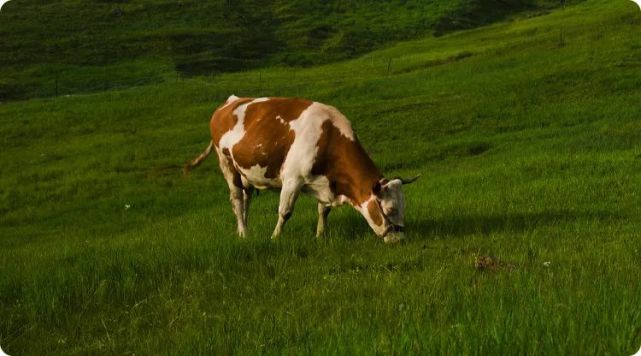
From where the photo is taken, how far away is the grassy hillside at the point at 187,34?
66.2 metres

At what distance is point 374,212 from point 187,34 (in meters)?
77.8

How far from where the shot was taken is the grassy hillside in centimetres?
6625

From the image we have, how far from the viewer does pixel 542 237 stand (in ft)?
31.1

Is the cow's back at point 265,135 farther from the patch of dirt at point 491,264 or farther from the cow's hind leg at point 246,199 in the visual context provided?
the patch of dirt at point 491,264

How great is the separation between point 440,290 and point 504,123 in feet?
76.2

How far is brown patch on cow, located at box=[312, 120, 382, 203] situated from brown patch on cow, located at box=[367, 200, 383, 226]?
360mm

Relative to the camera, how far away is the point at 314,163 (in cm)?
1122

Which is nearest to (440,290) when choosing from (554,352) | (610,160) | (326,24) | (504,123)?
(554,352)

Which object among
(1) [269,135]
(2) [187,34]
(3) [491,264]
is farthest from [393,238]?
(2) [187,34]

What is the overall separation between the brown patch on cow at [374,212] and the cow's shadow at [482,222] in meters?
0.59

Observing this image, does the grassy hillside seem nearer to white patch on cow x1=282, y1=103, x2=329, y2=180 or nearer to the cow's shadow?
white patch on cow x1=282, y1=103, x2=329, y2=180

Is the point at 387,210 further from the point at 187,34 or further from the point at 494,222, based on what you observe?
the point at 187,34

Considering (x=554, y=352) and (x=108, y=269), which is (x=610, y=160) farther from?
(x=554, y=352)

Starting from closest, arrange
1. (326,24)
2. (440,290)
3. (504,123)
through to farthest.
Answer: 1. (440,290)
2. (504,123)
3. (326,24)
